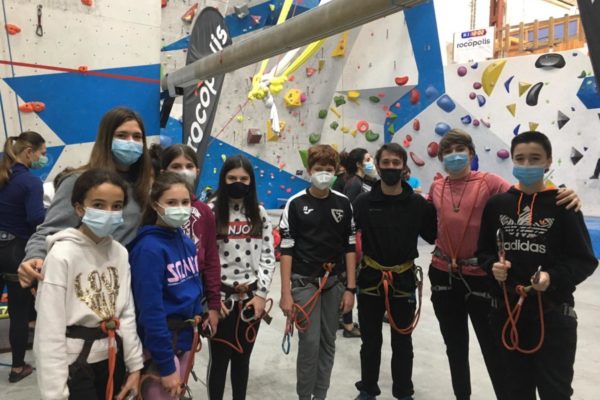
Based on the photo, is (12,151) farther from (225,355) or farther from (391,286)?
(391,286)

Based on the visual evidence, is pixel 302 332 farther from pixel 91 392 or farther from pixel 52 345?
pixel 52 345

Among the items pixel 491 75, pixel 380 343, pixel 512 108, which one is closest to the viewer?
pixel 380 343

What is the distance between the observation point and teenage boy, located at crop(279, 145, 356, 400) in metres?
2.19

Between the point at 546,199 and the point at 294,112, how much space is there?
8.39m

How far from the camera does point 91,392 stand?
55.8 inches

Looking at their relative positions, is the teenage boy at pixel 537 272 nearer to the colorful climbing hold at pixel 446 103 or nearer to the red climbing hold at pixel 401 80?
the colorful climbing hold at pixel 446 103

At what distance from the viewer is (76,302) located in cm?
139

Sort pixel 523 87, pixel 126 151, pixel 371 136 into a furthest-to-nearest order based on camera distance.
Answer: pixel 371 136 → pixel 523 87 → pixel 126 151

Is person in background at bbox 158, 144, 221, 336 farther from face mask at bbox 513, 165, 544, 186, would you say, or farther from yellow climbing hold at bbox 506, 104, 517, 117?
yellow climbing hold at bbox 506, 104, 517, 117

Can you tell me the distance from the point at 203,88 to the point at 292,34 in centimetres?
186

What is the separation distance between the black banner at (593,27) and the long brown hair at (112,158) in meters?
1.58

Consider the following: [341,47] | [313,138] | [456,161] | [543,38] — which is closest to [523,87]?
[543,38]

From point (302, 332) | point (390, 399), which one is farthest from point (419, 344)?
point (302, 332)

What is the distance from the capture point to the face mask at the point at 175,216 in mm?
1613
